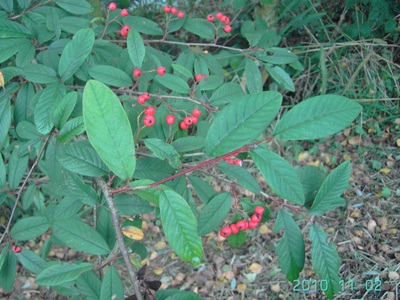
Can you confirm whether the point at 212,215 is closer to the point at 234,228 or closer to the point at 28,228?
the point at 234,228

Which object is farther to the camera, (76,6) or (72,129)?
(76,6)

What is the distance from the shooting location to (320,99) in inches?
31.5

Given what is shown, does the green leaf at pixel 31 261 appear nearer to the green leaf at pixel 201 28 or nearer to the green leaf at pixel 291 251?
the green leaf at pixel 291 251

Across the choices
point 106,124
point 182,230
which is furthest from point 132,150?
point 182,230

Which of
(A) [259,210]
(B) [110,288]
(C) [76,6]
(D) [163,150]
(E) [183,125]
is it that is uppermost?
(C) [76,6]

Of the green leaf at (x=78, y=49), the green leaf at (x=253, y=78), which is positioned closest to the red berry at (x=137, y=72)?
the green leaf at (x=78, y=49)

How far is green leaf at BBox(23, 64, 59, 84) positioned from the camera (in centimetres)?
126

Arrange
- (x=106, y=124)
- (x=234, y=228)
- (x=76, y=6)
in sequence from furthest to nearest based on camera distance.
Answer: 1. (x=76, y=6)
2. (x=234, y=228)
3. (x=106, y=124)

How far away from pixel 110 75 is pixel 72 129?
32 centimetres

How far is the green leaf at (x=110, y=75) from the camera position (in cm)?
131

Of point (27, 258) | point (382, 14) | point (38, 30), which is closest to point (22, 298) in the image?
point (27, 258)

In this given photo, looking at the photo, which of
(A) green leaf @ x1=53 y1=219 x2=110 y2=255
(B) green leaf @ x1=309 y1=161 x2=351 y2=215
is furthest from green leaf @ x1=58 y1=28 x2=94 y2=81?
(B) green leaf @ x1=309 y1=161 x2=351 y2=215

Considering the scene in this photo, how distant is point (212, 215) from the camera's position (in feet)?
3.78

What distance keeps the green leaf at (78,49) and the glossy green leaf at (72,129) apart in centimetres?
23
